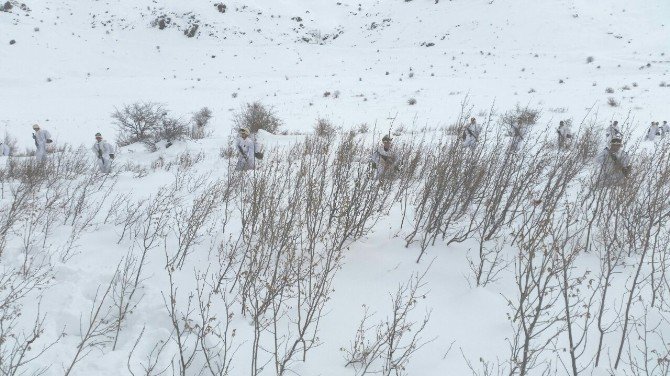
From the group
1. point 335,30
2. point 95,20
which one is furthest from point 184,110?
point 335,30

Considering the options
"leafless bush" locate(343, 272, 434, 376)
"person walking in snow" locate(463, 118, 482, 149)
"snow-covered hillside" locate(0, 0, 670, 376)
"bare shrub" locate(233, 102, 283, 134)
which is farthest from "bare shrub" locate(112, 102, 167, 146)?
"leafless bush" locate(343, 272, 434, 376)

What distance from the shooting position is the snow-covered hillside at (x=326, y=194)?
2709mm

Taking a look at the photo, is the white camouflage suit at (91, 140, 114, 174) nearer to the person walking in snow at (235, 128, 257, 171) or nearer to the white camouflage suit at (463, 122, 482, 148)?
the person walking in snow at (235, 128, 257, 171)

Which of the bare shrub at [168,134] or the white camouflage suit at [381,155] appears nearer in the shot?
the white camouflage suit at [381,155]

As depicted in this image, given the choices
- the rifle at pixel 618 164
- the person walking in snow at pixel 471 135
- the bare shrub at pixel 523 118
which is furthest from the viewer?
the bare shrub at pixel 523 118

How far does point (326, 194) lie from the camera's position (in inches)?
198

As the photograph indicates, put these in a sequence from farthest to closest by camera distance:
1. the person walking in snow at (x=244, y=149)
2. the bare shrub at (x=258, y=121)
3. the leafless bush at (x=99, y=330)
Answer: the bare shrub at (x=258, y=121)
the person walking in snow at (x=244, y=149)
the leafless bush at (x=99, y=330)

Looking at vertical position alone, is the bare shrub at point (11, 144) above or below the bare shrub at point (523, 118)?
below

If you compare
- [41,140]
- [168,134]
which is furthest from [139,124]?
[41,140]

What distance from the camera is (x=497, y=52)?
99.5 feet

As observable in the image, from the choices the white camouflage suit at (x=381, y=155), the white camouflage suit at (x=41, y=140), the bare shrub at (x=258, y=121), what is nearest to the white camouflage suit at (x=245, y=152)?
the white camouflage suit at (x=381, y=155)

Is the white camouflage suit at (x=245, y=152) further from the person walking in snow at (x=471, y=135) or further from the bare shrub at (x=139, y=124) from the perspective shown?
the bare shrub at (x=139, y=124)

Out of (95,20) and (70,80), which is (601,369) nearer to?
(70,80)

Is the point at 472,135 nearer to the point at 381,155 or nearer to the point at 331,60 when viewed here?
the point at 381,155
